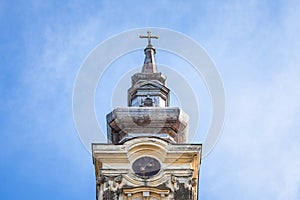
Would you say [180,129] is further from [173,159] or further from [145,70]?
[145,70]

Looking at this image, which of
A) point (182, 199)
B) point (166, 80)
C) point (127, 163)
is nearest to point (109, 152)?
point (127, 163)

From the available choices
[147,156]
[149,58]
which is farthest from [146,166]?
[149,58]

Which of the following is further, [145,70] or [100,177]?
[145,70]

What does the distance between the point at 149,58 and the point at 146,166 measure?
8475 millimetres

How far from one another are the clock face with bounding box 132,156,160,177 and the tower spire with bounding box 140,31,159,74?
6.45 metres

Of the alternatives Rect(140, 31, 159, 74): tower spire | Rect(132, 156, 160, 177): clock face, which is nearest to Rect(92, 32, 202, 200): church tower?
Rect(132, 156, 160, 177): clock face

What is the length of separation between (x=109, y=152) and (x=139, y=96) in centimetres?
446

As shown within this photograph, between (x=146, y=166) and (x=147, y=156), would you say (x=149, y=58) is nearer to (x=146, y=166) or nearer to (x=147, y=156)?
(x=147, y=156)

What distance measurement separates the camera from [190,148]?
33.4 m

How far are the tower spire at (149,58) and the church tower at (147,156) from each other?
275cm

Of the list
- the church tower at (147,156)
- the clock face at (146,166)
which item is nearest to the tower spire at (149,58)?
the church tower at (147,156)

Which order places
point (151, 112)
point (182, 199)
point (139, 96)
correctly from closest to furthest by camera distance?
point (182, 199) < point (151, 112) < point (139, 96)

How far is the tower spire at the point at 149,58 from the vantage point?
39.4m

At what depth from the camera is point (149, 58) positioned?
4075 centimetres
